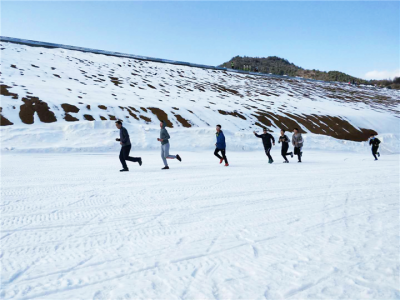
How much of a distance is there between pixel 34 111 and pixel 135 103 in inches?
331

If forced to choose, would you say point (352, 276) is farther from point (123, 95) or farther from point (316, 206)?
point (123, 95)

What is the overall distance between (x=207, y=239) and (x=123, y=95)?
27.7 metres

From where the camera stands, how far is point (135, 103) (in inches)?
1015

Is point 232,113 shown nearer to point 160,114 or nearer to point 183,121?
point 183,121

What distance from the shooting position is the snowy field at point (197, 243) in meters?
2.46

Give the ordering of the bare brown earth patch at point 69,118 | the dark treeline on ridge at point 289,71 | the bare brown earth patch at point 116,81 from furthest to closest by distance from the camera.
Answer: the dark treeline on ridge at point 289,71 < the bare brown earth patch at point 116,81 < the bare brown earth patch at point 69,118

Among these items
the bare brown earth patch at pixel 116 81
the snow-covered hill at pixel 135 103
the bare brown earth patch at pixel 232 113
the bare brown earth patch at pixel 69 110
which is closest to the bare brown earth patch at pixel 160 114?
the snow-covered hill at pixel 135 103

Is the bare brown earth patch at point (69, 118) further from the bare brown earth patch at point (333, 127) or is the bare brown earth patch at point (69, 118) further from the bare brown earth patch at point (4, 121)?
the bare brown earth patch at point (333, 127)

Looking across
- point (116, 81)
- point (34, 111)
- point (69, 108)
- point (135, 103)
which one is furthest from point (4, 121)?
point (116, 81)

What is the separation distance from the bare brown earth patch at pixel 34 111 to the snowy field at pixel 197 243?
1436 centimetres

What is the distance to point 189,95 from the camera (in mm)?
34938

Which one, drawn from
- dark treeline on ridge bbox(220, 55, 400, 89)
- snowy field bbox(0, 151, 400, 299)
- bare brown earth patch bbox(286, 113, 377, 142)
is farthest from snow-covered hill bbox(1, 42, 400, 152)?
dark treeline on ridge bbox(220, 55, 400, 89)

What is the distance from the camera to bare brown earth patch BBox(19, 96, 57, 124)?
18647mm

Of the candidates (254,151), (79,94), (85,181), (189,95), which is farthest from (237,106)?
(85,181)
